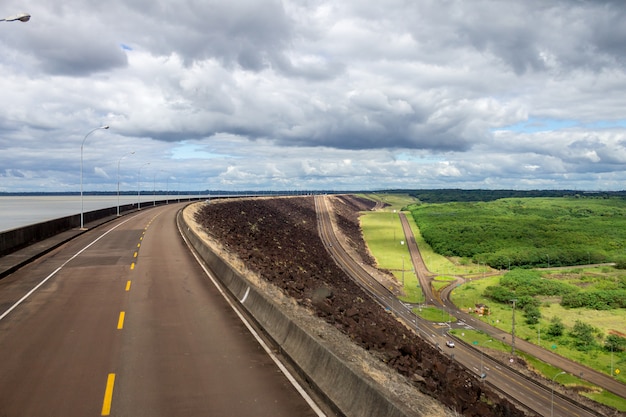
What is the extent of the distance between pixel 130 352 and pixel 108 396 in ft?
9.07

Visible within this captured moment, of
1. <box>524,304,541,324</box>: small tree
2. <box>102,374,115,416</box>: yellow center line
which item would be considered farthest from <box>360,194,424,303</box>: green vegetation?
<box>102,374,115,416</box>: yellow center line

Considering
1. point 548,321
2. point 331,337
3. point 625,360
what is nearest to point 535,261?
point 548,321

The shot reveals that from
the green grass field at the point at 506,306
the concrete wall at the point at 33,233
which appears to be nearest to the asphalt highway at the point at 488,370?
the green grass field at the point at 506,306

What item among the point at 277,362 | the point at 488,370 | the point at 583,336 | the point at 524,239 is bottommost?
the point at 488,370

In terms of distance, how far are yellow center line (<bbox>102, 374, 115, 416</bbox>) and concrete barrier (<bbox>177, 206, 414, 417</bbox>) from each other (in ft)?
12.7

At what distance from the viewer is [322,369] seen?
980 cm

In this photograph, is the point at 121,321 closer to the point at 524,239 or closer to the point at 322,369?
the point at 322,369

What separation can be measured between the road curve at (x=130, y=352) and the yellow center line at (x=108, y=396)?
2cm

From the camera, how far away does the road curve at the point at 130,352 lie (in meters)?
8.77

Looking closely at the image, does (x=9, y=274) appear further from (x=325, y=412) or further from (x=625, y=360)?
(x=625, y=360)

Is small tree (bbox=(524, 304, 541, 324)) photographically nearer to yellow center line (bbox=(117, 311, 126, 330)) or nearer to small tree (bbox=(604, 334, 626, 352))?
small tree (bbox=(604, 334, 626, 352))

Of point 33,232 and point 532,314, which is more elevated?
Answer: point 33,232

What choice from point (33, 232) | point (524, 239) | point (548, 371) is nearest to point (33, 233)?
point (33, 232)

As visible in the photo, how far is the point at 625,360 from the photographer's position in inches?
2002
